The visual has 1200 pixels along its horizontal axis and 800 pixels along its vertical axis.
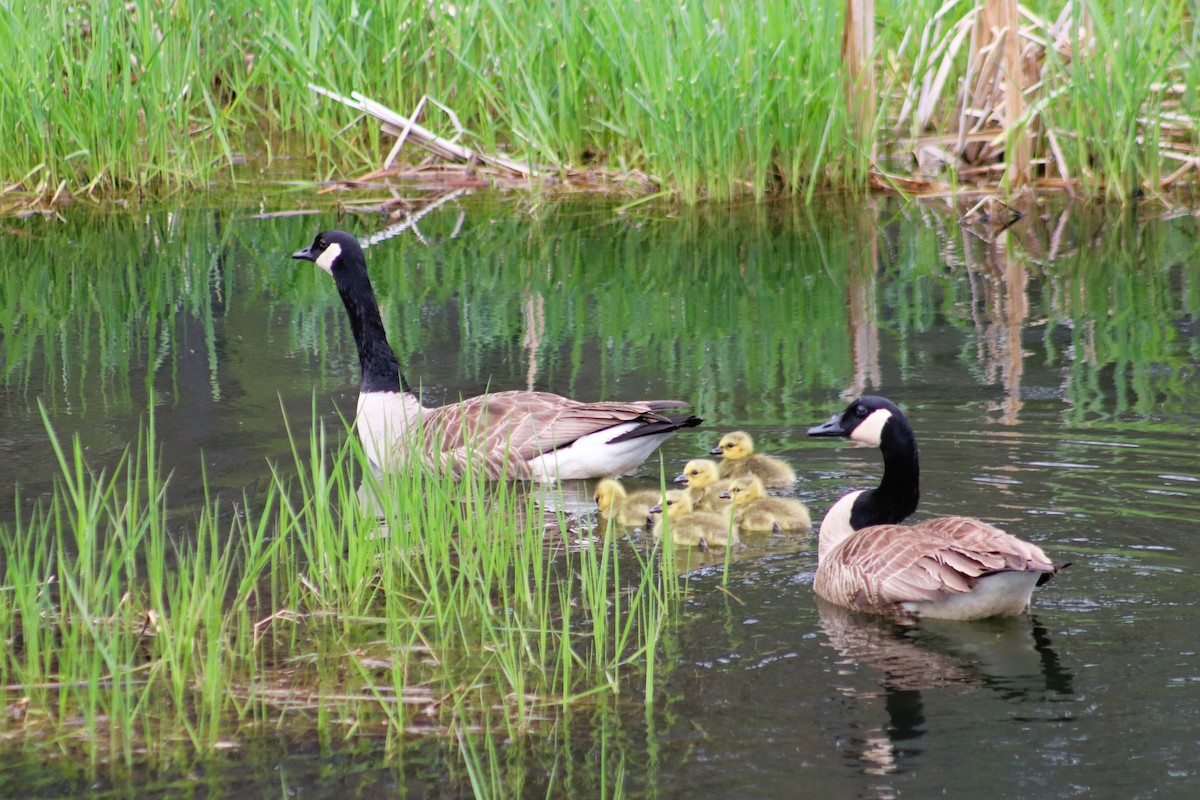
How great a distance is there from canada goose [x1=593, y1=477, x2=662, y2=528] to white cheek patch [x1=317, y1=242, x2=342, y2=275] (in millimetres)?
2640

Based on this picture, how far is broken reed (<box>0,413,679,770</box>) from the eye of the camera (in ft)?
15.5

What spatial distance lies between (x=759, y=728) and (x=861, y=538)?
1486mm

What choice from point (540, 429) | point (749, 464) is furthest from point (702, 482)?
point (540, 429)

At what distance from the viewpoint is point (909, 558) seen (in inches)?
224

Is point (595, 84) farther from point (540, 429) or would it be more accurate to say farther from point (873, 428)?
point (873, 428)

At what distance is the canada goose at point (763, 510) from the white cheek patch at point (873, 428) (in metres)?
0.60

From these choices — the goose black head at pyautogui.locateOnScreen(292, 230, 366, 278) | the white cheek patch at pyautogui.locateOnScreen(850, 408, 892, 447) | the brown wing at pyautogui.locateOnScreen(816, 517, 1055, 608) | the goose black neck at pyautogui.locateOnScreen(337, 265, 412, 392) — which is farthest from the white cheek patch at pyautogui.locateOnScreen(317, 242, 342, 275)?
the brown wing at pyautogui.locateOnScreen(816, 517, 1055, 608)

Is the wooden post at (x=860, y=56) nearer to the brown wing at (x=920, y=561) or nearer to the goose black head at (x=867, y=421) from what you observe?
the goose black head at (x=867, y=421)

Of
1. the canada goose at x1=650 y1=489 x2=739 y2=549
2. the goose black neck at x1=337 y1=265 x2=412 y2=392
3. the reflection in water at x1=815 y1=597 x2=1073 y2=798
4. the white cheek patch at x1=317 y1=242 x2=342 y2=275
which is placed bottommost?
the reflection in water at x1=815 y1=597 x2=1073 y2=798

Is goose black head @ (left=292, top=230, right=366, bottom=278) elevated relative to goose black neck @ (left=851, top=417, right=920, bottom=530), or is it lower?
elevated

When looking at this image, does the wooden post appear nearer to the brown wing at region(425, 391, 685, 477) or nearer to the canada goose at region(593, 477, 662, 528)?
the brown wing at region(425, 391, 685, 477)

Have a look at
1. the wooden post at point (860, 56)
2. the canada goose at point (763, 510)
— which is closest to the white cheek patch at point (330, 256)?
the canada goose at point (763, 510)

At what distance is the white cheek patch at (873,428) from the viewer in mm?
6312

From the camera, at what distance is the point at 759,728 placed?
4.66m
